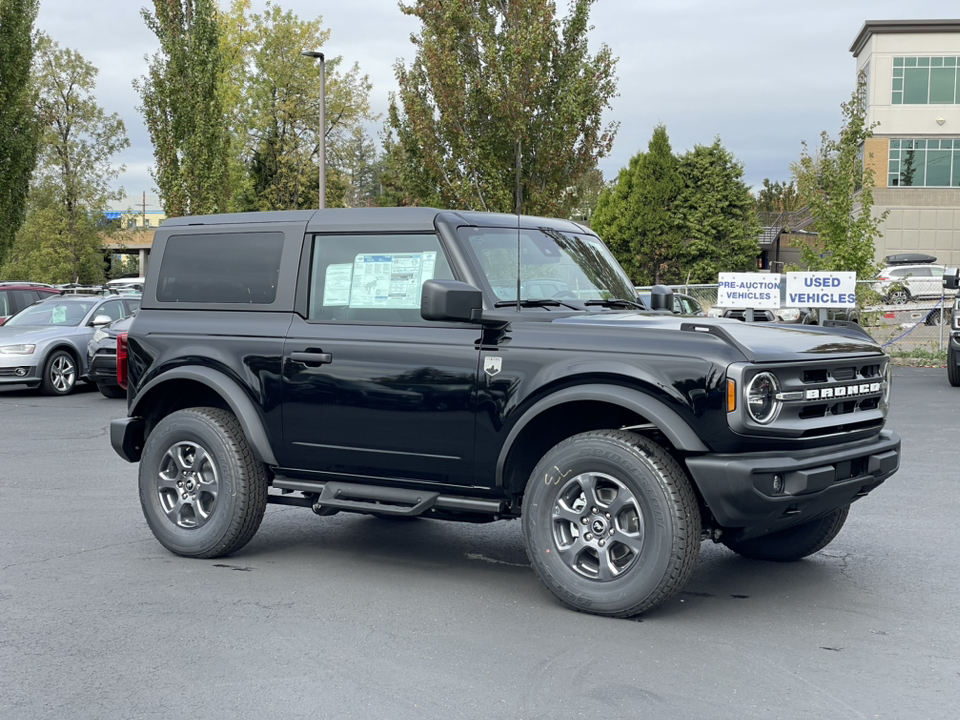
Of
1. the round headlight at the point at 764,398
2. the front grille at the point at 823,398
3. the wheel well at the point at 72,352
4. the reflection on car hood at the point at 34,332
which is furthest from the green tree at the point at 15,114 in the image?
the round headlight at the point at 764,398

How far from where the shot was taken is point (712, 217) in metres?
42.9

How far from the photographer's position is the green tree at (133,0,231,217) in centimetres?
3170

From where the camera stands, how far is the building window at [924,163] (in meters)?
54.8

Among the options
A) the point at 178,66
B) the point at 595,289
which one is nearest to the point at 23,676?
the point at 595,289

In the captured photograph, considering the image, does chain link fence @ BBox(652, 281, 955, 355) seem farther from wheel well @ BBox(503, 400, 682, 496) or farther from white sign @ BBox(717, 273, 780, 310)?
wheel well @ BBox(503, 400, 682, 496)

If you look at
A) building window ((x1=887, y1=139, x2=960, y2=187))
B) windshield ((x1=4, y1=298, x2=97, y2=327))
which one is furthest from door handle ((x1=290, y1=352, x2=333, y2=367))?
building window ((x1=887, y1=139, x2=960, y2=187))

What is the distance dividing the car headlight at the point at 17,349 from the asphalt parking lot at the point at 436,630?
1026 cm

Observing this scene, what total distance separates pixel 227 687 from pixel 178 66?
29748 mm

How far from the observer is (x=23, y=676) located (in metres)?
4.53

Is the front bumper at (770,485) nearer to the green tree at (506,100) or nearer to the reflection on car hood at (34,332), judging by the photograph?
the reflection on car hood at (34,332)

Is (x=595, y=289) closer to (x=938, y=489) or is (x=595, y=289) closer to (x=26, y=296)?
(x=938, y=489)

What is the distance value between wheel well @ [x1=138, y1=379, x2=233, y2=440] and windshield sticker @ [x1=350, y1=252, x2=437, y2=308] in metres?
1.18

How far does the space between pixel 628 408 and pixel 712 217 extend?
1534 inches

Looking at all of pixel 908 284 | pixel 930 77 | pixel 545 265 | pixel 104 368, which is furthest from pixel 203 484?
pixel 930 77
